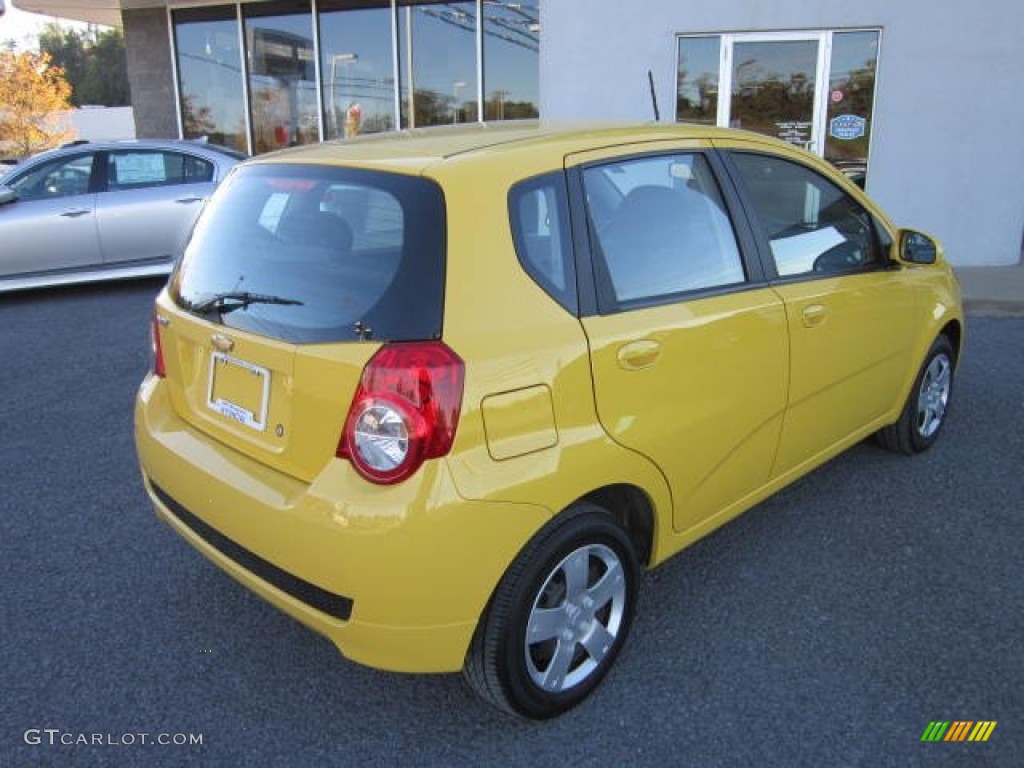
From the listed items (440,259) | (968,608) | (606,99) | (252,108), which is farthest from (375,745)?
(252,108)

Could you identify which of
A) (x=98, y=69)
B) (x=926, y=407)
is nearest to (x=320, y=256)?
(x=926, y=407)

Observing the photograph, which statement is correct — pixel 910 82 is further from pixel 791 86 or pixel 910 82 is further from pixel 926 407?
pixel 926 407

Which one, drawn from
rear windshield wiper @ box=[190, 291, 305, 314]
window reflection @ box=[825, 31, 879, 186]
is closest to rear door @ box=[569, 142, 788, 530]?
rear windshield wiper @ box=[190, 291, 305, 314]

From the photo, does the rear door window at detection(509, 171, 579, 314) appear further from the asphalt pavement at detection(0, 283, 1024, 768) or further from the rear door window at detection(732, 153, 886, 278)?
the asphalt pavement at detection(0, 283, 1024, 768)

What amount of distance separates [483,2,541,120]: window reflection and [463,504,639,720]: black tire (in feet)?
35.3

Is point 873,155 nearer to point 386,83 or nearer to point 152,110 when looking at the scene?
point 386,83

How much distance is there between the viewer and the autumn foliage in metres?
26.8

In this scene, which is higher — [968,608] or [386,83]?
[386,83]

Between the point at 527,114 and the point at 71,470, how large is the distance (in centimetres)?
994

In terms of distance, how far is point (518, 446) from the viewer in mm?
2209

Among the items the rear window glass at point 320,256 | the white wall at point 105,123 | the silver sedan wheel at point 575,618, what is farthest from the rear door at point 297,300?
the white wall at point 105,123

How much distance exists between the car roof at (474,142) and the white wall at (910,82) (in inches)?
249

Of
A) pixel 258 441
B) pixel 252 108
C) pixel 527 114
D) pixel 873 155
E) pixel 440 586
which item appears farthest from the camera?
pixel 252 108

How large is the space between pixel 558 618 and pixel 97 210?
24.2 feet
